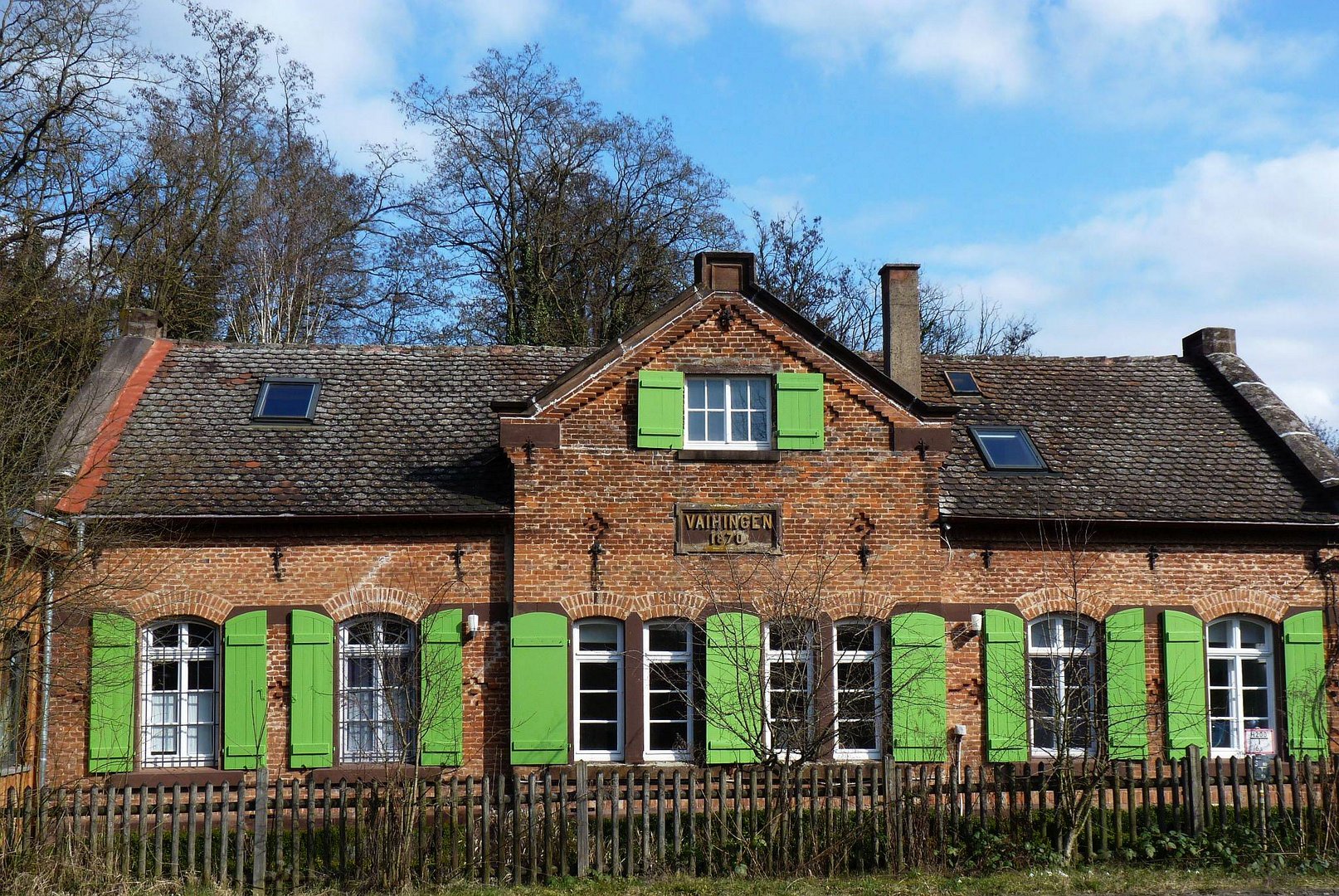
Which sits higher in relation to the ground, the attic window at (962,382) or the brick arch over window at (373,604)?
the attic window at (962,382)

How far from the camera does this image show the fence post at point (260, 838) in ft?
36.3

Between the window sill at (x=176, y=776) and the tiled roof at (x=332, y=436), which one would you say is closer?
the window sill at (x=176, y=776)

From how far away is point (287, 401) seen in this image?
16953mm

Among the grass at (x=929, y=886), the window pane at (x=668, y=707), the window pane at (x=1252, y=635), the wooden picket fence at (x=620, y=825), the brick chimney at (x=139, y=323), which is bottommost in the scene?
the grass at (x=929, y=886)

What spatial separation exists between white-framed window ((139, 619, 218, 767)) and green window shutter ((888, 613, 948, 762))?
315 inches

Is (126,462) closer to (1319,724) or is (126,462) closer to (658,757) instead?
(658,757)

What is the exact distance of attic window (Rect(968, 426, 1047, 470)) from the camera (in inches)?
655

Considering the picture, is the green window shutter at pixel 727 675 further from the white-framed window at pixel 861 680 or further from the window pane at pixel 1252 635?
the window pane at pixel 1252 635

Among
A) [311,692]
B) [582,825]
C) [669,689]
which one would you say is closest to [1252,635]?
[669,689]

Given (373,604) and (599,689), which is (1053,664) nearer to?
(599,689)

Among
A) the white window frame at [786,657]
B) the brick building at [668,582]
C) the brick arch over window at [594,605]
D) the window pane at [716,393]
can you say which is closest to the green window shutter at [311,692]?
the brick building at [668,582]

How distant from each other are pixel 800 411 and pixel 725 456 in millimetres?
1063

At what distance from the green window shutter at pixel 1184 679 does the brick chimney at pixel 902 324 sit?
4.43 meters

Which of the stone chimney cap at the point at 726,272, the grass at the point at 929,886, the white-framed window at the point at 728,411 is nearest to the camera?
the grass at the point at 929,886
